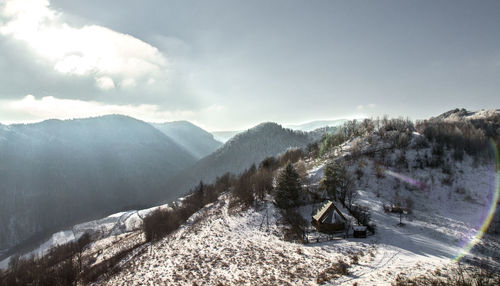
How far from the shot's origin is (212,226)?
116 ft

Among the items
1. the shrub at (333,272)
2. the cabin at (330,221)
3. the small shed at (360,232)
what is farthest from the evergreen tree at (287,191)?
the shrub at (333,272)

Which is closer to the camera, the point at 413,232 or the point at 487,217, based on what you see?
the point at 413,232

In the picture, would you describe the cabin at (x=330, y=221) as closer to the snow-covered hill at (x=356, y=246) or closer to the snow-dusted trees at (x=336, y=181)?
the snow-covered hill at (x=356, y=246)


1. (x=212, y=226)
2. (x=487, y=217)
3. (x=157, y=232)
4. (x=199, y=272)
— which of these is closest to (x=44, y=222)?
(x=157, y=232)

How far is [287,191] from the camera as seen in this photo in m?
39.0

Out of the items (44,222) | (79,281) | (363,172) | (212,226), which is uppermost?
(363,172)

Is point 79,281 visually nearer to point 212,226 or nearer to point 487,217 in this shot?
point 212,226

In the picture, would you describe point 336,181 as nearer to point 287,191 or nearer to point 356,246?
point 287,191

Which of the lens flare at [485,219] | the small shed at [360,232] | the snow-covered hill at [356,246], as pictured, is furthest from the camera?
the small shed at [360,232]

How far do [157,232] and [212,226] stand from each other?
12875 millimetres

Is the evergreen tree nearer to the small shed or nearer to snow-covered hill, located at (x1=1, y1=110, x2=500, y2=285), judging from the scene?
snow-covered hill, located at (x1=1, y1=110, x2=500, y2=285)

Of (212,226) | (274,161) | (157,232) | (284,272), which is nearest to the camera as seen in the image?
(284,272)

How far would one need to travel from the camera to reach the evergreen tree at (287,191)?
1532 inches

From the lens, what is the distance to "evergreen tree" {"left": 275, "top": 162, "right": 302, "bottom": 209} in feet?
128
